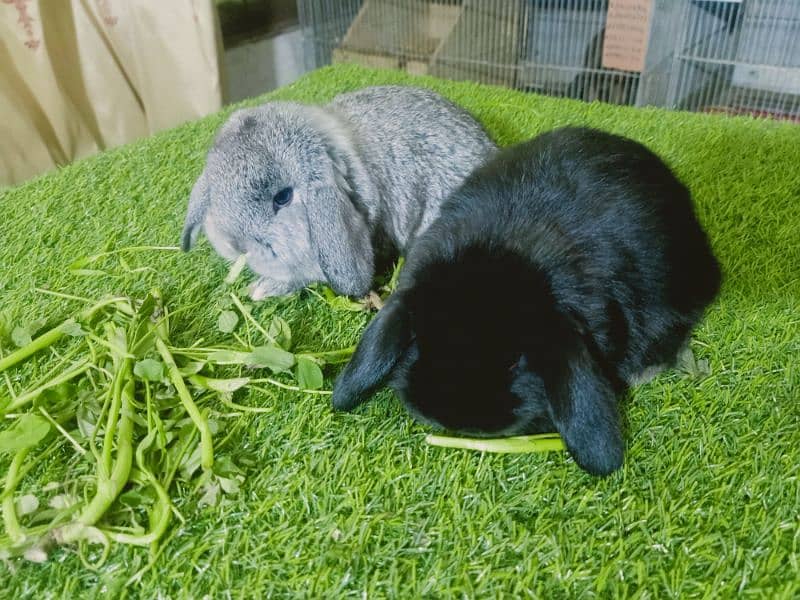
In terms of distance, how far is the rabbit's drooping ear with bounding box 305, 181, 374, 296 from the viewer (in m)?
1.48

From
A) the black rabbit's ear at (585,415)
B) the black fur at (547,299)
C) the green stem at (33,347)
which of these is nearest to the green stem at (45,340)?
the green stem at (33,347)

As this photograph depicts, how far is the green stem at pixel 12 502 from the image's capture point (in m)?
0.95

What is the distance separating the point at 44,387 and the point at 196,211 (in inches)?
24.4

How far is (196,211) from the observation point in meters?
1.62

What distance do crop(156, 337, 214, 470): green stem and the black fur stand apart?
0.25m

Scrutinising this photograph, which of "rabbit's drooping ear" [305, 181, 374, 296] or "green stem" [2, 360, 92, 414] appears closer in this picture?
"green stem" [2, 360, 92, 414]

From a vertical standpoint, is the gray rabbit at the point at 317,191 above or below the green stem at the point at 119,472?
above

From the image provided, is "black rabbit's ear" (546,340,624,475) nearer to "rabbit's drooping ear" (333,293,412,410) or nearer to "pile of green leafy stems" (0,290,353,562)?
"rabbit's drooping ear" (333,293,412,410)

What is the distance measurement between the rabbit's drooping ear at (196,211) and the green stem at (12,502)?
0.75 m

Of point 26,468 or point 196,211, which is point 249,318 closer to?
point 196,211

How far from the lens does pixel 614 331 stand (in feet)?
3.80

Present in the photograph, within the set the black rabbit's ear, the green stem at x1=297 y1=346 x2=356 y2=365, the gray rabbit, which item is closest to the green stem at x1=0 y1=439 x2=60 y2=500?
the green stem at x1=297 y1=346 x2=356 y2=365

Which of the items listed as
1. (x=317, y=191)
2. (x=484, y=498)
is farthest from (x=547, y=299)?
(x=317, y=191)

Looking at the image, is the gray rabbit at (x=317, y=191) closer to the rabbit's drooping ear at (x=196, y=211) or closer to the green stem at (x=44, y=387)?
the rabbit's drooping ear at (x=196, y=211)
